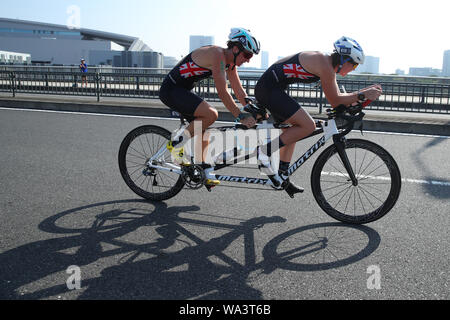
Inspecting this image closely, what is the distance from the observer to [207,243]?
3967mm

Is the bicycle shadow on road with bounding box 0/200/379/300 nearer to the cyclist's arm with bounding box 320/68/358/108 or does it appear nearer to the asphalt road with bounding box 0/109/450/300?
the asphalt road with bounding box 0/109/450/300

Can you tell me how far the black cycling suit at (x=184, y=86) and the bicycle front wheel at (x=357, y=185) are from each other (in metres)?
1.42

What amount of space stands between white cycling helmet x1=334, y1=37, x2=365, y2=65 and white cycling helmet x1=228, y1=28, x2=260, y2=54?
0.77 metres

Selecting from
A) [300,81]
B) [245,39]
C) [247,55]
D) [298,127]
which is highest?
[245,39]

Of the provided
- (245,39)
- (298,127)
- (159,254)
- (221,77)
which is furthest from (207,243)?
(245,39)

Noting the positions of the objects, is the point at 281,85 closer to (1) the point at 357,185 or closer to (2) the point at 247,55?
(2) the point at 247,55

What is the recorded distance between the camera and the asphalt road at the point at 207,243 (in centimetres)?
316

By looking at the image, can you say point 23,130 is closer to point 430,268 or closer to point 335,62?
point 335,62

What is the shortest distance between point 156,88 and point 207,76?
39.0ft

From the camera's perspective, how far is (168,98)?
191 inches

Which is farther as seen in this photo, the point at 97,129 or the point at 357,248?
the point at 97,129

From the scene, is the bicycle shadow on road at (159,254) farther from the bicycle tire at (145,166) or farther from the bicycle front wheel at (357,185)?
the bicycle tire at (145,166)

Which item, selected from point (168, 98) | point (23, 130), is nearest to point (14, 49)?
point (23, 130)
